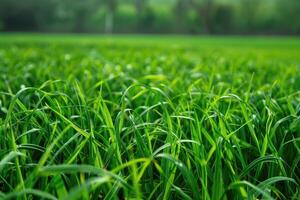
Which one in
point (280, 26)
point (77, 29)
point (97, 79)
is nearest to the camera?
point (97, 79)

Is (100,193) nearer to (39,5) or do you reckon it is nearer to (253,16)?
(39,5)

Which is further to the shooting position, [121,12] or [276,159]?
[121,12]

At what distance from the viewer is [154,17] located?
56.2m

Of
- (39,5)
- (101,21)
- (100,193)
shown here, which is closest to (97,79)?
(100,193)

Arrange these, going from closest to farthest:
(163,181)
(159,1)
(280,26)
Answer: (163,181) < (280,26) < (159,1)

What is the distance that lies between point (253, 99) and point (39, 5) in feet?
166

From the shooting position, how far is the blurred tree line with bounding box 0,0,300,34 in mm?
49438

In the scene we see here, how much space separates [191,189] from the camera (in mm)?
1113

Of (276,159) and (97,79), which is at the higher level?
(276,159)

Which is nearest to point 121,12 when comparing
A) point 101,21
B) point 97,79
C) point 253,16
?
point 101,21

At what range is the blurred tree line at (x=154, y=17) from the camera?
4944 centimetres

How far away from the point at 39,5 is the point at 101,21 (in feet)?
28.9

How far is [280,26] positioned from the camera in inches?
2279

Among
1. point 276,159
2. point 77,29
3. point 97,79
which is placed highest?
point 276,159
